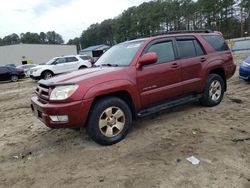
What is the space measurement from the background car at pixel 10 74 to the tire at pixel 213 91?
59.6 ft

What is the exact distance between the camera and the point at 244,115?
207 inches

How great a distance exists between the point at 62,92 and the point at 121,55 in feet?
5.45

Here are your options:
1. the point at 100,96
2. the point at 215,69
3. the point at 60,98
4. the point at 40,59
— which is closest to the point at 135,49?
the point at 100,96

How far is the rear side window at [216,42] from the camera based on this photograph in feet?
19.8

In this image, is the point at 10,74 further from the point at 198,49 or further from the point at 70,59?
the point at 198,49

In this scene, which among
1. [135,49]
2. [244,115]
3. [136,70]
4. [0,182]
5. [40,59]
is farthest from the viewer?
[40,59]

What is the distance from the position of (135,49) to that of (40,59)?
157ft

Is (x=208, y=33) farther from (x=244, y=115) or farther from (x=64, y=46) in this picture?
(x=64, y=46)

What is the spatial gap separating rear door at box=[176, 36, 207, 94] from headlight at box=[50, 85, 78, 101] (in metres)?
2.46

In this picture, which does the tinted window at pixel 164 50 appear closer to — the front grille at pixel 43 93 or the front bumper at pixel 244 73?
the front grille at pixel 43 93

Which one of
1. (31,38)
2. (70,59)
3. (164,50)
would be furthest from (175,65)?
(31,38)

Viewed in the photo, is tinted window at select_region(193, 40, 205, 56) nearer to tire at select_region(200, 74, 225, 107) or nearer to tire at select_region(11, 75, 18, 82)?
tire at select_region(200, 74, 225, 107)

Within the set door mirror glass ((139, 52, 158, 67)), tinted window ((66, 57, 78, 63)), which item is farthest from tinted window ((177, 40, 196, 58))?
tinted window ((66, 57, 78, 63))

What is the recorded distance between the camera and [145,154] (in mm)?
3836
